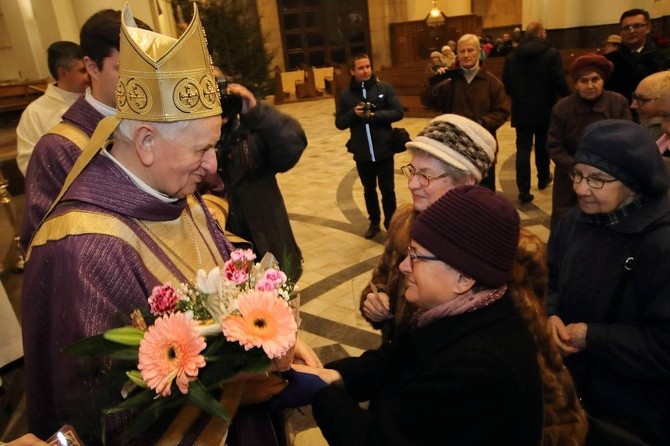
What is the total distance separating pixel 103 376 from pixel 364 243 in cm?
473

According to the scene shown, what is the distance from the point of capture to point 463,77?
19.6 feet

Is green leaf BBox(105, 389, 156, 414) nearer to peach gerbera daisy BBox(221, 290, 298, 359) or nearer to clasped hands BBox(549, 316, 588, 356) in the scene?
peach gerbera daisy BBox(221, 290, 298, 359)

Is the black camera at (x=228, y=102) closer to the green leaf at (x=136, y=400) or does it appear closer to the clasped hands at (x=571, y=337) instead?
the green leaf at (x=136, y=400)

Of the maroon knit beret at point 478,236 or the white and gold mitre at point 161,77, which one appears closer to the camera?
the maroon knit beret at point 478,236

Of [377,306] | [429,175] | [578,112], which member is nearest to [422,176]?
[429,175]

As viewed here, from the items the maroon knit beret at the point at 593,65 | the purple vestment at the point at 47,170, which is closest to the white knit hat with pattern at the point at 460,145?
the purple vestment at the point at 47,170

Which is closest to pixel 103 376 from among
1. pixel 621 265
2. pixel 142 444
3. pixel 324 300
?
pixel 142 444

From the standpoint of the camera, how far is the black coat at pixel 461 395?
4.25 feet

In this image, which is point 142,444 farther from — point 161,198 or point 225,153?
point 225,153

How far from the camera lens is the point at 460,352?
1.37m

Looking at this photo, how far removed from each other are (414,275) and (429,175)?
77 cm

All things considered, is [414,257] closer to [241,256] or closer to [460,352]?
[460,352]

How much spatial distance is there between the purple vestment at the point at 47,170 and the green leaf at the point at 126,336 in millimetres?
1501

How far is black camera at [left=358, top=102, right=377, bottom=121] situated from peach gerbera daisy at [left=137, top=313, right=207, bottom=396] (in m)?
4.59
